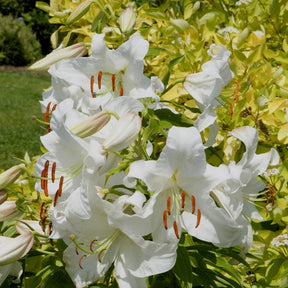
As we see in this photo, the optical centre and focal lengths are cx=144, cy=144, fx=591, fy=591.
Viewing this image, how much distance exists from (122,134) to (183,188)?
15cm

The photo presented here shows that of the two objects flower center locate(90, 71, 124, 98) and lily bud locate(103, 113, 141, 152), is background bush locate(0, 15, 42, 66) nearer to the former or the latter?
flower center locate(90, 71, 124, 98)

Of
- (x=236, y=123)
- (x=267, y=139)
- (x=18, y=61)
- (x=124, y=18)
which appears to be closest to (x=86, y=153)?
(x=124, y=18)

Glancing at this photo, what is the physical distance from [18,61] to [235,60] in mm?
9050

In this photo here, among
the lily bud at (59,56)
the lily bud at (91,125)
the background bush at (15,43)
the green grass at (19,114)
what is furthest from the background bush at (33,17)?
the lily bud at (91,125)

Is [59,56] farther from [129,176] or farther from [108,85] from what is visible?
[129,176]

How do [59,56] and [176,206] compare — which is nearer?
[176,206]

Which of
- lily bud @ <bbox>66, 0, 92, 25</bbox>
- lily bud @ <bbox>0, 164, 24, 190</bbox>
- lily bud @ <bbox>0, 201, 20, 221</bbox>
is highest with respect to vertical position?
lily bud @ <bbox>66, 0, 92, 25</bbox>

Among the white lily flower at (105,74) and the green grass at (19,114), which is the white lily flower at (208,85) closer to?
the white lily flower at (105,74)

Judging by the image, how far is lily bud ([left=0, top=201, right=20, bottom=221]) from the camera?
1.25 meters

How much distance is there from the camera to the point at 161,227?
1052mm

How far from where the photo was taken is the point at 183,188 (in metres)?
1.04

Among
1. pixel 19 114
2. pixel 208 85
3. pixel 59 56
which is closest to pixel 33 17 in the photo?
pixel 19 114

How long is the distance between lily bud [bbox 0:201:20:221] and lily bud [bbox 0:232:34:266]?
10 cm

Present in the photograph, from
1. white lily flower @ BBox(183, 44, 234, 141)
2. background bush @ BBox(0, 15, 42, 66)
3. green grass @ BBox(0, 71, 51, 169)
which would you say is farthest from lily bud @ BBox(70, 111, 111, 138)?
background bush @ BBox(0, 15, 42, 66)
